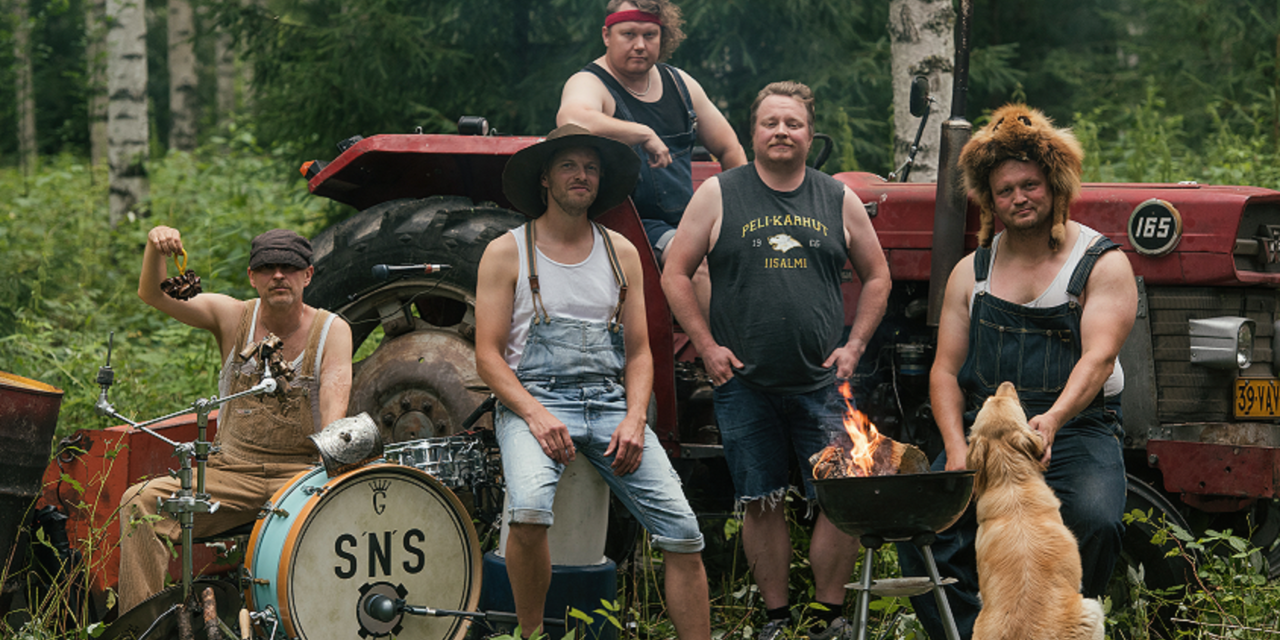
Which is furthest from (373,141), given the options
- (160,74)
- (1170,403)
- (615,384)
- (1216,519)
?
(160,74)

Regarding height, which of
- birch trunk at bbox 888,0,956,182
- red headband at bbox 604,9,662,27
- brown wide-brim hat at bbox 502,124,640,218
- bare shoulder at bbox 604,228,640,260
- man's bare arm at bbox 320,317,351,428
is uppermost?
birch trunk at bbox 888,0,956,182

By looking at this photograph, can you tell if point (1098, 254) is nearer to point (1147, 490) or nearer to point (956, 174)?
point (956, 174)

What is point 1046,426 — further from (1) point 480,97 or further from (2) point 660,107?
(1) point 480,97

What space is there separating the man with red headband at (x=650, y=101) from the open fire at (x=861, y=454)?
75cm

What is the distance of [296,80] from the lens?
28.8 feet

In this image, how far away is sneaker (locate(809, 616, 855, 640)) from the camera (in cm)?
390

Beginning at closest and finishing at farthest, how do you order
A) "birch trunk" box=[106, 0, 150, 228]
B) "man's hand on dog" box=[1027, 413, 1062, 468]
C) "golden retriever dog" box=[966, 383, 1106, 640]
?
"golden retriever dog" box=[966, 383, 1106, 640]
"man's hand on dog" box=[1027, 413, 1062, 468]
"birch trunk" box=[106, 0, 150, 228]

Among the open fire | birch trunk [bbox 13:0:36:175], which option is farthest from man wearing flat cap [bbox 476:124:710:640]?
birch trunk [bbox 13:0:36:175]

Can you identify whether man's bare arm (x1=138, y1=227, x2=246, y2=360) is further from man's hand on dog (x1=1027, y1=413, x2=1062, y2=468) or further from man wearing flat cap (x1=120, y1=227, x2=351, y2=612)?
man's hand on dog (x1=1027, y1=413, x2=1062, y2=468)

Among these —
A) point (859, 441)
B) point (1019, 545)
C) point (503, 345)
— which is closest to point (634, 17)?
point (503, 345)

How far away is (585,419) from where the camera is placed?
145 inches

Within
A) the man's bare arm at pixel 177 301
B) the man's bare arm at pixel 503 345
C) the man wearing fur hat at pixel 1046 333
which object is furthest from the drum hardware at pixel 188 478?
the man wearing fur hat at pixel 1046 333

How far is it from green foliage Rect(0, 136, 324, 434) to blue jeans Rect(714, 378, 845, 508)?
379cm

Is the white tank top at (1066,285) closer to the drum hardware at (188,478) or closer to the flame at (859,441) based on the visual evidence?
the flame at (859,441)
